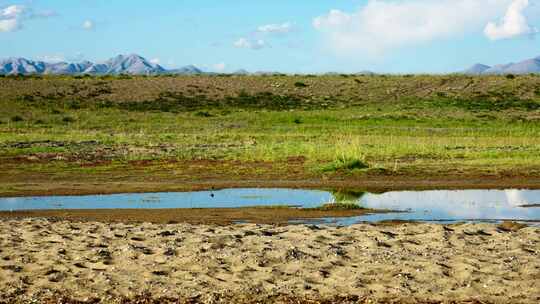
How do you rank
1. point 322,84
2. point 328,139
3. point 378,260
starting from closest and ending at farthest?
point 378,260, point 328,139, point 322,84

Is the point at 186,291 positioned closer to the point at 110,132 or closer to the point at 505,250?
the point at 505,250

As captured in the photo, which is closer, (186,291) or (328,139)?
(186,291)

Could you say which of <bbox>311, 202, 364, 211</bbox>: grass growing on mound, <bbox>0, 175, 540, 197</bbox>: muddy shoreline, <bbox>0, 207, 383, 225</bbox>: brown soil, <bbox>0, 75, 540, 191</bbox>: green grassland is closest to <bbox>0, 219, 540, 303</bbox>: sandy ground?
<bbox>0, 207, 383, 225</bbox>: brown soil

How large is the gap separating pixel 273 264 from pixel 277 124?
38603mm

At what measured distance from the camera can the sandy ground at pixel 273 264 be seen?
11516 millimetres

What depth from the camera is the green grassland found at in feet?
100

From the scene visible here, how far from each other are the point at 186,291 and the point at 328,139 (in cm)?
2962

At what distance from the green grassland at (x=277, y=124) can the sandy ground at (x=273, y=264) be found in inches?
499

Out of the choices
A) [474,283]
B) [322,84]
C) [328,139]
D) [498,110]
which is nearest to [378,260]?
[474,283]

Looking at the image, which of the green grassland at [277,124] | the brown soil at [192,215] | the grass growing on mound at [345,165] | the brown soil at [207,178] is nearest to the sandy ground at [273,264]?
the brown soil at [192,215]

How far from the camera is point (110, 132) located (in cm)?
4556

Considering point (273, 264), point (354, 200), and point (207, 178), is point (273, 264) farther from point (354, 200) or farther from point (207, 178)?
point (207, 178)

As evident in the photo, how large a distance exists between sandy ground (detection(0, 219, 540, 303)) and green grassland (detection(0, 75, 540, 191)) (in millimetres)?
12672

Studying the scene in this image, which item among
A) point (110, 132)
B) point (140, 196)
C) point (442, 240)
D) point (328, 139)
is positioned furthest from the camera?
point (110, 132)
